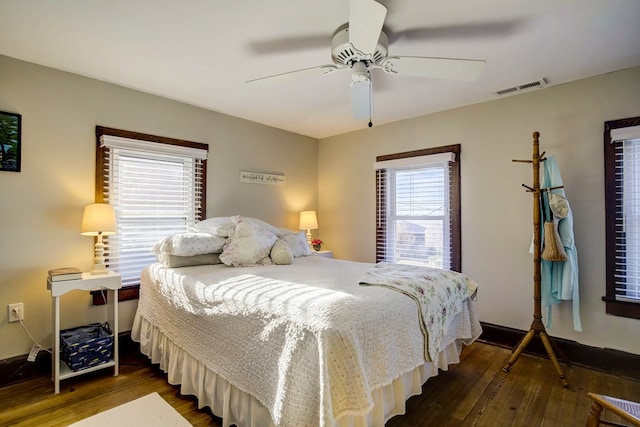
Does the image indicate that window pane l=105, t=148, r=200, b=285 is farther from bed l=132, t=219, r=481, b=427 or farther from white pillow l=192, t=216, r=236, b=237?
bed l=132, t=219, r=481, b=427

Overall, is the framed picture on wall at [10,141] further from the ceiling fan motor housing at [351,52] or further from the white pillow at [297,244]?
the ceiling fan motor housing at [351,52]

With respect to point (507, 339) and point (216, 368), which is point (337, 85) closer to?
point (216, 368)

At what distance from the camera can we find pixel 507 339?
119 inches

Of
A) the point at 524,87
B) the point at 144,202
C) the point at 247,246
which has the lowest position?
the point at 247,246

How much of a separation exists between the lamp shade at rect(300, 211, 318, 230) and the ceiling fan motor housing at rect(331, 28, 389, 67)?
96.5 inches

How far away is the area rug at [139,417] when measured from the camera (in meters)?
1.05

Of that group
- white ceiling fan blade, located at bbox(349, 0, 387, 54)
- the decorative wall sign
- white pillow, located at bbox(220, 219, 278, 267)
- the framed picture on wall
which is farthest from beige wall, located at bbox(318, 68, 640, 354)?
the framed picture on wall

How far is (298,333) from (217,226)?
181cm

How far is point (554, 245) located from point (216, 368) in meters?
2.56

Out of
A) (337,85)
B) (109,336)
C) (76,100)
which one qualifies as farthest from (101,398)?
(337,85)

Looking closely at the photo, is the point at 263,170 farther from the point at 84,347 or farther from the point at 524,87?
the point at 524,87

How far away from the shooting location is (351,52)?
1.85 m

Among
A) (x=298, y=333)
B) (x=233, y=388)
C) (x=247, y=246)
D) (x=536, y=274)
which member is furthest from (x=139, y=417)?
(x=536, y=274)

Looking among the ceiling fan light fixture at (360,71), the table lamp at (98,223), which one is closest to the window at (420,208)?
the ceiling fan light fixture at (360,71)
